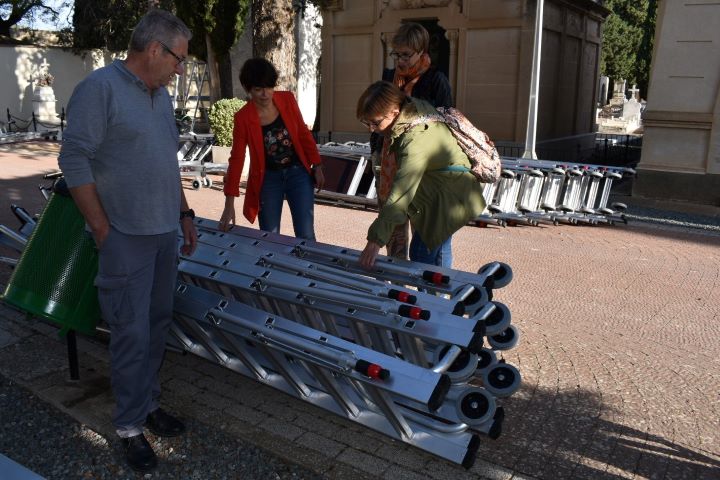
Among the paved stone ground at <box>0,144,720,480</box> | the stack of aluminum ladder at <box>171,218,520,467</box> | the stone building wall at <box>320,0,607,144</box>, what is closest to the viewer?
the stack of aluminum ladder at <box>171,218,520,467</box>

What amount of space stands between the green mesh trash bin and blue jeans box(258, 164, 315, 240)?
4.47 feet

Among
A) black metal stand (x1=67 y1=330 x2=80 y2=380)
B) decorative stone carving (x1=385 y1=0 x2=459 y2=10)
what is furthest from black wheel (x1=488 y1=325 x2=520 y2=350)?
decorative stone carving (x1=385 y1=0 x2=459 y2=10)

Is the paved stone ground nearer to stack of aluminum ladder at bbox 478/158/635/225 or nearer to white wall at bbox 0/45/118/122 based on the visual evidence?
stack of aluminum ladder at bbox 478/158/635/225

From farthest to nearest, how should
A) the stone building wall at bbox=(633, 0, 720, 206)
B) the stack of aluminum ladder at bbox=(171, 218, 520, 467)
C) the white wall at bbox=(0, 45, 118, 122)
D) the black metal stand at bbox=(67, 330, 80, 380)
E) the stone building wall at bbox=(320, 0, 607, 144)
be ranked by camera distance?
the white wall at bbox=(0, 45, 118, 122)
the stone building wall at bbox=(320, 0, 607, 144)
the stone building wall at bbox=(633, 0, 720, 206)
the black metal stand at bbox=(67, 330, 80, 380)
the stack of aluminum ladder at bbox=(171, 218, 520, 467)

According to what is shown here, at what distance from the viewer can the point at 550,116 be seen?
16.3 metres

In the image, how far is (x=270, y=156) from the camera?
4.46 metres

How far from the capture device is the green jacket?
3.42 m

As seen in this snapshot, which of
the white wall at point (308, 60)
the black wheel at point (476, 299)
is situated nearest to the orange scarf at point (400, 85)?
the black wheel at point (476, 299)

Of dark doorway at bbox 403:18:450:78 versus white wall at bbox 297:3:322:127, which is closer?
dark doorway at bbox 403:18:450:78

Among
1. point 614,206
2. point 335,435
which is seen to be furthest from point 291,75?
point 335,435

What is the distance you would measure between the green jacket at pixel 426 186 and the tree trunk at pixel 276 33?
8427 millimetres

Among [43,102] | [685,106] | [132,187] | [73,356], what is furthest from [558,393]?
[43,102]

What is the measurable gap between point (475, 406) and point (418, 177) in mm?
1147

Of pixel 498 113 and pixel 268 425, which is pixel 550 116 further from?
pixel 268 425
